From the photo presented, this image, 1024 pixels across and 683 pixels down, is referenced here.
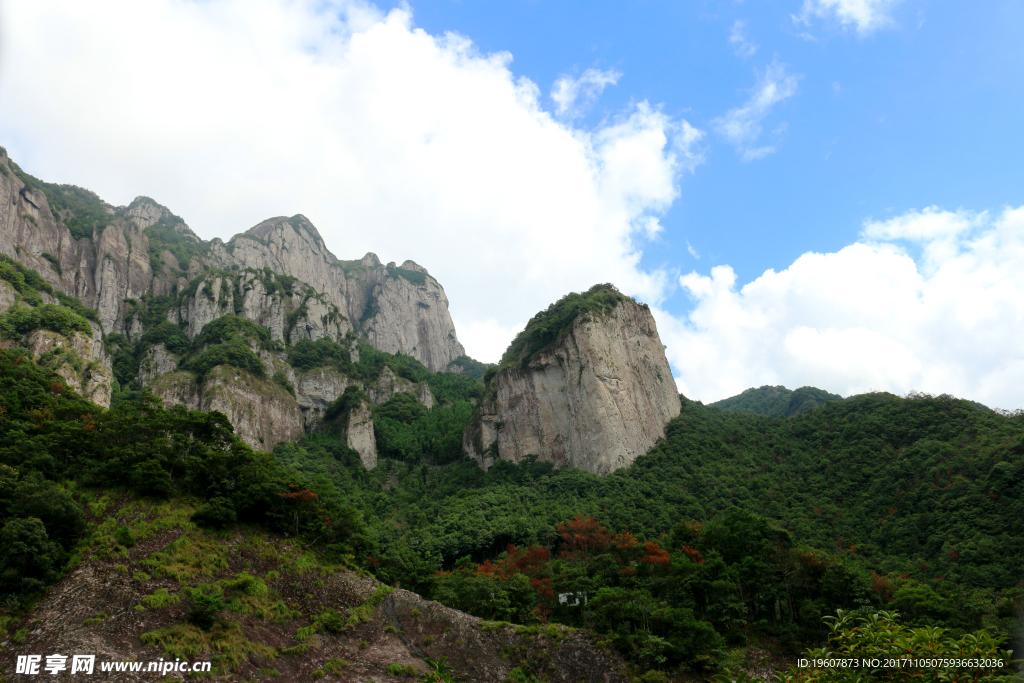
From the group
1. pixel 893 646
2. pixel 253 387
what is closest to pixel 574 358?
pixel 253 387

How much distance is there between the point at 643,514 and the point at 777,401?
61877 millimetres

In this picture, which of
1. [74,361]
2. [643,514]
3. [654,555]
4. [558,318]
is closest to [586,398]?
[558,318]

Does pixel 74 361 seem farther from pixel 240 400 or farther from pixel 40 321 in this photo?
pixel 240 400

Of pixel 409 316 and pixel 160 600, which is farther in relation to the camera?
pixel 409 316

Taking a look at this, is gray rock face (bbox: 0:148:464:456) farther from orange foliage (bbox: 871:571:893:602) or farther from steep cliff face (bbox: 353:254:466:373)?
orange foliage (bbox: 871:571:893:602)

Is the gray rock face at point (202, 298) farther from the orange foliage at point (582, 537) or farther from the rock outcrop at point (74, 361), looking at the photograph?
the orange foliage at point (582, 537)

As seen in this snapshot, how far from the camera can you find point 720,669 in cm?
2205

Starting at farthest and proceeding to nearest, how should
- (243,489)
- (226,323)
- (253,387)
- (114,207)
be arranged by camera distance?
1. (114,207)
2. (226,323)
3. (253,387)
4. (243,489)

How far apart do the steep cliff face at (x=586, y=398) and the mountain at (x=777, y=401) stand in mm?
20085

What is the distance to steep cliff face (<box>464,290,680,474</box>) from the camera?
59250 millimetres

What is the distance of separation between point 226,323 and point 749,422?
2638 inches

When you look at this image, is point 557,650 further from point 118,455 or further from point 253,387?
point 253,387

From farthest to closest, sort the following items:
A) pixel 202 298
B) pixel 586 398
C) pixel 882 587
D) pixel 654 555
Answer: pixel 202 298, pixel 586 398, pixel 654 555, pixel 882 587

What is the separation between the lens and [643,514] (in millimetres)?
45406
